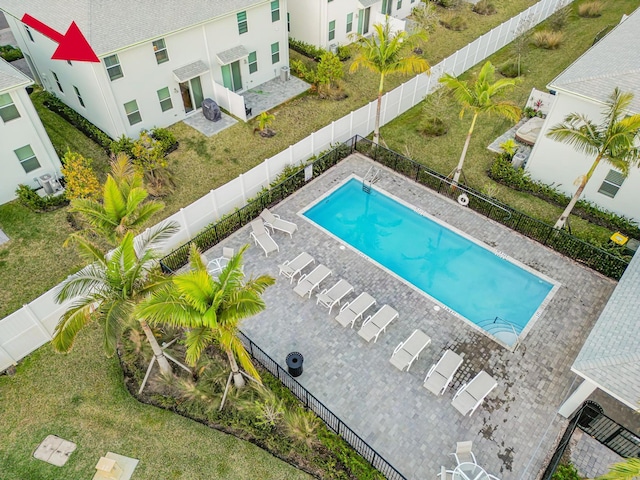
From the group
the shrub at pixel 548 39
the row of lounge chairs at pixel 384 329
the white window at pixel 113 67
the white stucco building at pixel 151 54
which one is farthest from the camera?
the shrub at pixel 548 39

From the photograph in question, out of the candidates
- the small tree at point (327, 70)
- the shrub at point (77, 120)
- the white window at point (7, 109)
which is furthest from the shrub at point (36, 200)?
the small tree at point (327, 70)

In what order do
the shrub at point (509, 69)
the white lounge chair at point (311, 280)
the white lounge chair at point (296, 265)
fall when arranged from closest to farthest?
the white lounge chair at point (311, 280)
the white lounge chair at point (296, 265)
the shrub at point (509, 69)

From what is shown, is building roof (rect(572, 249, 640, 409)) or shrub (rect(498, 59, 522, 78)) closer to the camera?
building roof (rect(572, 249, 640, 409))

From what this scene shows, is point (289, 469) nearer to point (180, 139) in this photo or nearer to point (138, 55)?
point (180, 139)

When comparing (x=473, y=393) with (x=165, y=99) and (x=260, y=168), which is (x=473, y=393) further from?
(x=165, y=99)

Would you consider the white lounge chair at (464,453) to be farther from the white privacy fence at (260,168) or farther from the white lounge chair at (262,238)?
the white privacy fence at (260,168)

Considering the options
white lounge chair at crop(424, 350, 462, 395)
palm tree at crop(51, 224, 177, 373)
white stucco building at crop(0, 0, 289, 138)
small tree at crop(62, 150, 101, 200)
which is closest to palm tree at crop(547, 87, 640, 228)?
white lounge chair at crop(424, 350, 462, 395)

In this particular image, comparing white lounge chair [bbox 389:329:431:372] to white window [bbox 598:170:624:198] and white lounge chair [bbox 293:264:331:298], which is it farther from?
white window [bbox 598:170:624:198]
